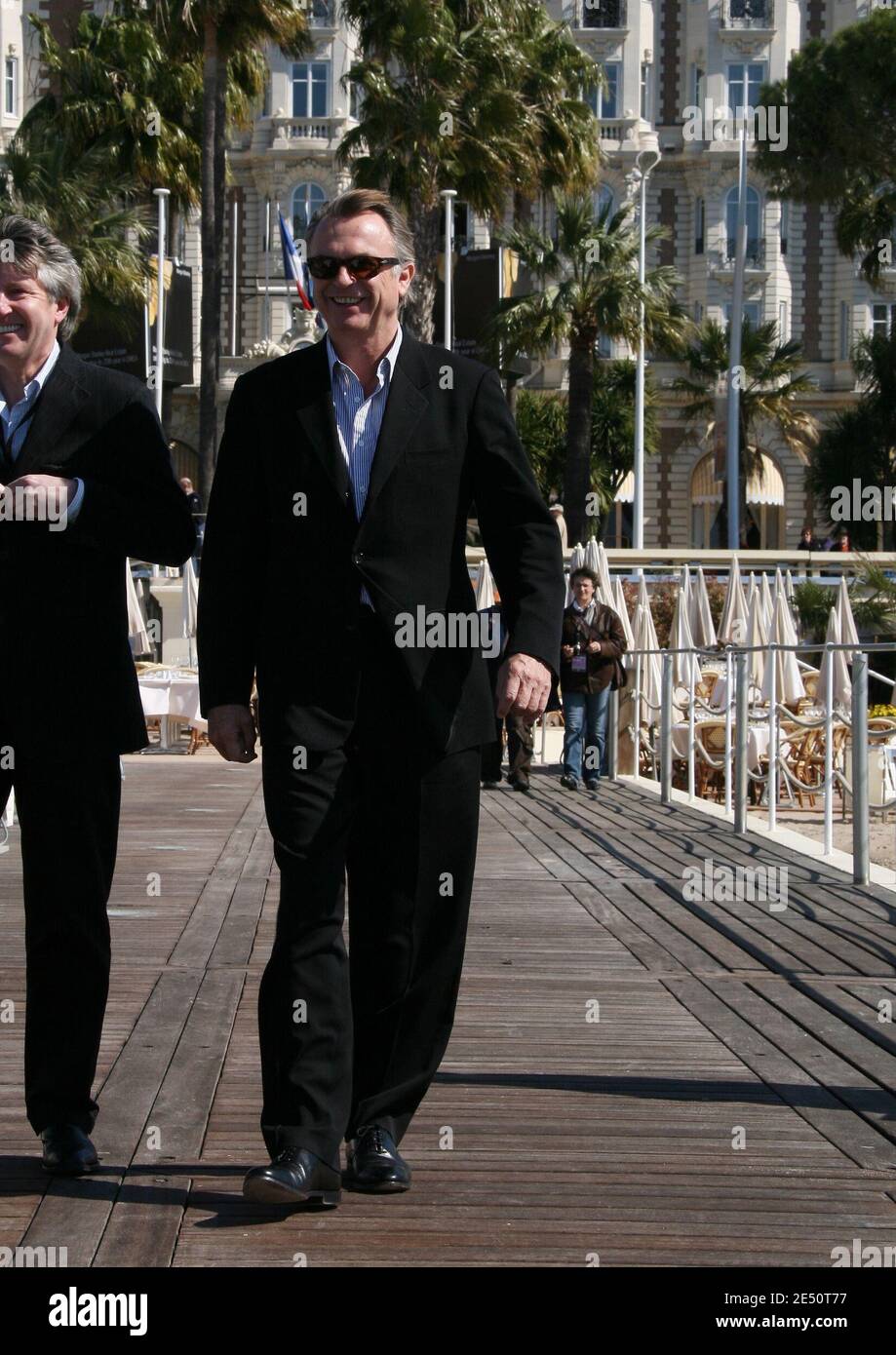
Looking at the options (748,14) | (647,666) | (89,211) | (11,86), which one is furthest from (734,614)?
(11,86)

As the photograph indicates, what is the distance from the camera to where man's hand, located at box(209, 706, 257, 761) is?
14.0 feet

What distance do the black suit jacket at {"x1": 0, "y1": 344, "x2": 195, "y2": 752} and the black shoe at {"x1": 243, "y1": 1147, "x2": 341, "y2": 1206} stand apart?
0.90 m

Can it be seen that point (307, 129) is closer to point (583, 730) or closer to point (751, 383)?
point (751, 383)

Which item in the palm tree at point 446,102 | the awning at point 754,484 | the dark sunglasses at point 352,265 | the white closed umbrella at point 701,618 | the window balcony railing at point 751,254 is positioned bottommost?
the white closed umbrella at point 701,618

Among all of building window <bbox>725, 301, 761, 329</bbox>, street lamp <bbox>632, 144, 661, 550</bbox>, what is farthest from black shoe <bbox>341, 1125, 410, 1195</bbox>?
building window <bbox>725, 301, 761, 329</bbox>

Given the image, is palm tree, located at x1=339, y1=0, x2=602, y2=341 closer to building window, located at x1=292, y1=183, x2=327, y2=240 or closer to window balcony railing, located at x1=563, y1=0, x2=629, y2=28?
building window, located at x1=292, y1=183, x2=327, y2=240

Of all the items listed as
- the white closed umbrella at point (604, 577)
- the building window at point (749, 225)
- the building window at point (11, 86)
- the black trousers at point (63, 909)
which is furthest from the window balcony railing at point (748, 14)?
the black trousers at point (63, 909)

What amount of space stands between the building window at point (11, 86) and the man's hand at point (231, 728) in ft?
206

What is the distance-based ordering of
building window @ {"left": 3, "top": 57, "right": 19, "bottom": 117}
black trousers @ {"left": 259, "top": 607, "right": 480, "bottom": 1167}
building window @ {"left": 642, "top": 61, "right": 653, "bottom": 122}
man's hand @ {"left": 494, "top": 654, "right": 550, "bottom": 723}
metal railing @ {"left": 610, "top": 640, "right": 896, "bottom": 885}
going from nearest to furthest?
black trousers @ {"left": 259, "top": 607, "right": 480, "bottom": 1167} → man's hand @ {"left": 494, "top": 654, "right": 550, "bottom": 723} → metal railing @ {"left": 610, "top": 640, "right": 896, "bottom": 885} → building window @ {"left": 3, "top": 57, "right": 19, "bottom": 117} → building window @ {"left": 642, "top": 61, "right": 653, "bottom": 122}

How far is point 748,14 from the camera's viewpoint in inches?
2571

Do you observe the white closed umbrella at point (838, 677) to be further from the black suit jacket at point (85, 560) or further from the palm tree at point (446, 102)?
the palm tree at point (446, 102)

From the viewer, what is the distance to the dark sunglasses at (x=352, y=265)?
414 centimetres

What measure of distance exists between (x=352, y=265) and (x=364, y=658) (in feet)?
2.49
